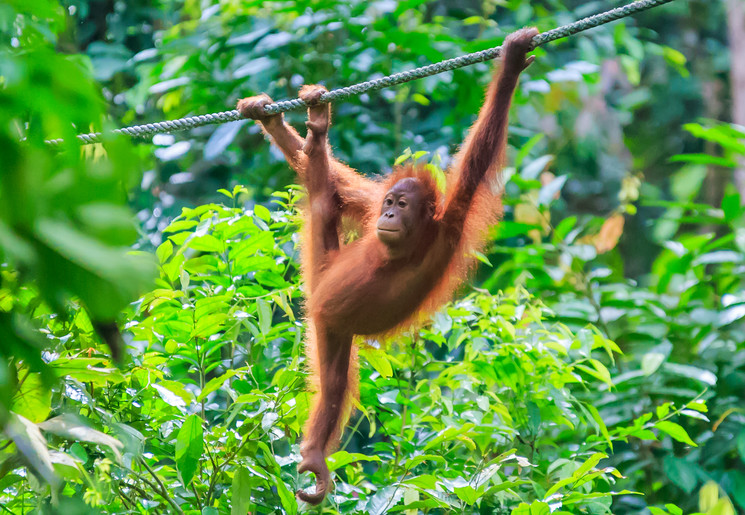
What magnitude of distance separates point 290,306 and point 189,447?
1377 millimetres

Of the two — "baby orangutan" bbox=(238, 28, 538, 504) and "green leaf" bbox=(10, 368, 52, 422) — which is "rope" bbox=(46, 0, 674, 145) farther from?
"green leaf" bbox=(10, 368, 52, 422)

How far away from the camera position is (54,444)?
226 cm

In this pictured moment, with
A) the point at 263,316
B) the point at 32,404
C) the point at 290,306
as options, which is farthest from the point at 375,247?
the point at 32,404

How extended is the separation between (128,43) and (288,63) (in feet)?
6.39

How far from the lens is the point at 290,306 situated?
12.1ft

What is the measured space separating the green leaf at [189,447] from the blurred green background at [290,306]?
0.03 feet

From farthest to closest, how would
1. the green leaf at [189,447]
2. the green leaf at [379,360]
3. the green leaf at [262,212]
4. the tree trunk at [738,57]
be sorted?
the tree trunk at [738,57] < the green leaf at [262,212] < the green leaf at [379,360] < the green leaf at [189,447]

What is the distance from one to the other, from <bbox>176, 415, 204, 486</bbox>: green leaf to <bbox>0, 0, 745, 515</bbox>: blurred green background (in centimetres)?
1

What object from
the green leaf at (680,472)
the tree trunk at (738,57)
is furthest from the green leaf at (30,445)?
the tree trunk at (738,57)

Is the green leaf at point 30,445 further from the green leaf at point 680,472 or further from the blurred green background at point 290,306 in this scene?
the green leaf at point 680,472

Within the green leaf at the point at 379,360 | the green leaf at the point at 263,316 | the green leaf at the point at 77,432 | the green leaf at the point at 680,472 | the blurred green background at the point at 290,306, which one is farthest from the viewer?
the green leaf at the point at 680,472

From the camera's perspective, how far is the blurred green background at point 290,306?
788mm

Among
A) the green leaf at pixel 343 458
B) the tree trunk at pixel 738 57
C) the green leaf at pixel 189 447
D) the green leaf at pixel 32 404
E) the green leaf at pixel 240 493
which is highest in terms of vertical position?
the green leaf at pixel 32 404

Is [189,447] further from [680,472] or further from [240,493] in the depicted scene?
[680,472]
